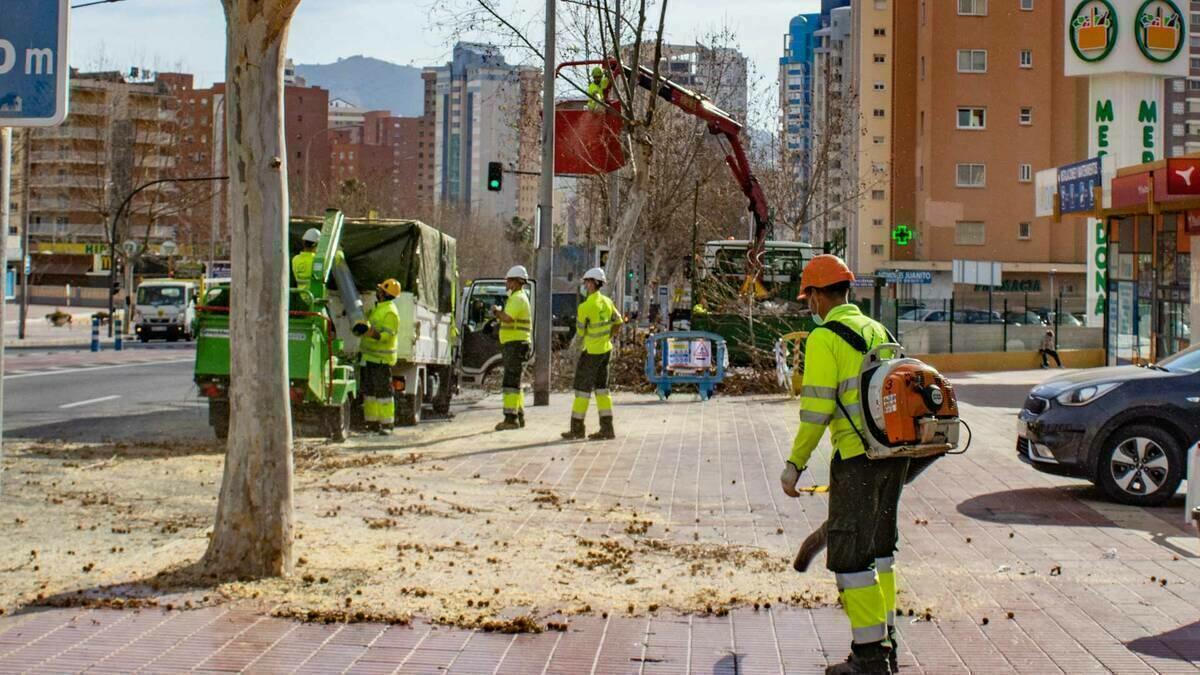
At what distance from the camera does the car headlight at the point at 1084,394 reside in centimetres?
1204

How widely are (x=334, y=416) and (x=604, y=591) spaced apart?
8671mm

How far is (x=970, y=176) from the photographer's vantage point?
238 ft

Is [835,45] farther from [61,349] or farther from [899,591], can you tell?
[899,591]

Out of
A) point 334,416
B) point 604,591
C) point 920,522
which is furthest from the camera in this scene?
point 334,416

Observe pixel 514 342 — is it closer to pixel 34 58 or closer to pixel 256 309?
pixel 256 309

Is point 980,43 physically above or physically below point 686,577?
above

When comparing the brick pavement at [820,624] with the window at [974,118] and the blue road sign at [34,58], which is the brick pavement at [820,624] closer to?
the blue road sign at [34,58]

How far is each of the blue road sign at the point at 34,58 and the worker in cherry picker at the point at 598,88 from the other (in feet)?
66.4

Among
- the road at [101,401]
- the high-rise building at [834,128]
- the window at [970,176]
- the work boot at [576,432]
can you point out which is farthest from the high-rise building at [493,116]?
the window at [970,176]

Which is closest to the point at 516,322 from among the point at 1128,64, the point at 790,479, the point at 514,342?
the point at 514,342

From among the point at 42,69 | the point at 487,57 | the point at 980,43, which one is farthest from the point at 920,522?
the point at 980,43

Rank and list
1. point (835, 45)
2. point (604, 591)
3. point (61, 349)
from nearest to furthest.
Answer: point (604, 591) → point (61, 349) → point (835, 45)

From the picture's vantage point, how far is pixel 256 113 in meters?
8.19

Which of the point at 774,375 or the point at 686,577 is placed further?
the point at 774,375
